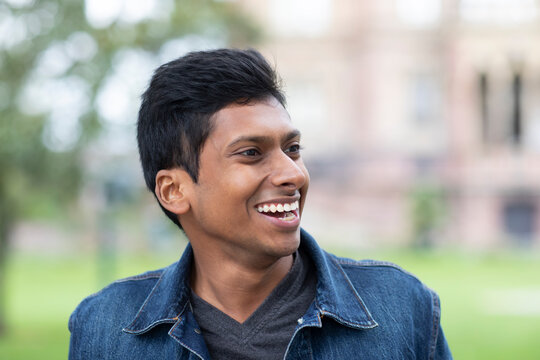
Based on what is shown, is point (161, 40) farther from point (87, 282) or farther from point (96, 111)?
point (87, 282)

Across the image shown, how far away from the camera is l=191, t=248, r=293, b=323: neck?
264cm

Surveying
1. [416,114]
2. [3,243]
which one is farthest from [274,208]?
[416,114]

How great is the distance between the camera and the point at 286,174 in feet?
8.36

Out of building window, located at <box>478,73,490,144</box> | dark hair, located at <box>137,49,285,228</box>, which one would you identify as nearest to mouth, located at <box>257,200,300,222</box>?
dark hair, located at <box>137,49,285,228</box>

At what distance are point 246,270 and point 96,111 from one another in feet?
25.5

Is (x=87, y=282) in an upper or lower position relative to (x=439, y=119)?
lower

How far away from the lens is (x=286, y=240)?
2512 millimetres

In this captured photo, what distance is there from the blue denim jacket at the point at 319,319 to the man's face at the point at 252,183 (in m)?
0.25

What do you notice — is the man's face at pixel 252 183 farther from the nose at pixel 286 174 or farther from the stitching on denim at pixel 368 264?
the stitching on denim at pixel 368 264

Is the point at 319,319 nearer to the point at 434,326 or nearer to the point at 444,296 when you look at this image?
the point at 434,326

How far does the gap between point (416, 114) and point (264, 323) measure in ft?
84.2

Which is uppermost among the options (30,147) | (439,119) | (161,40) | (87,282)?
(161,40)

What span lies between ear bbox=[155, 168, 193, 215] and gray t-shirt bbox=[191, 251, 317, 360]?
354mm

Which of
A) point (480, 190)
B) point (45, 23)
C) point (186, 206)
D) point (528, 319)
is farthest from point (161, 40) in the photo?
point (480, 190)
